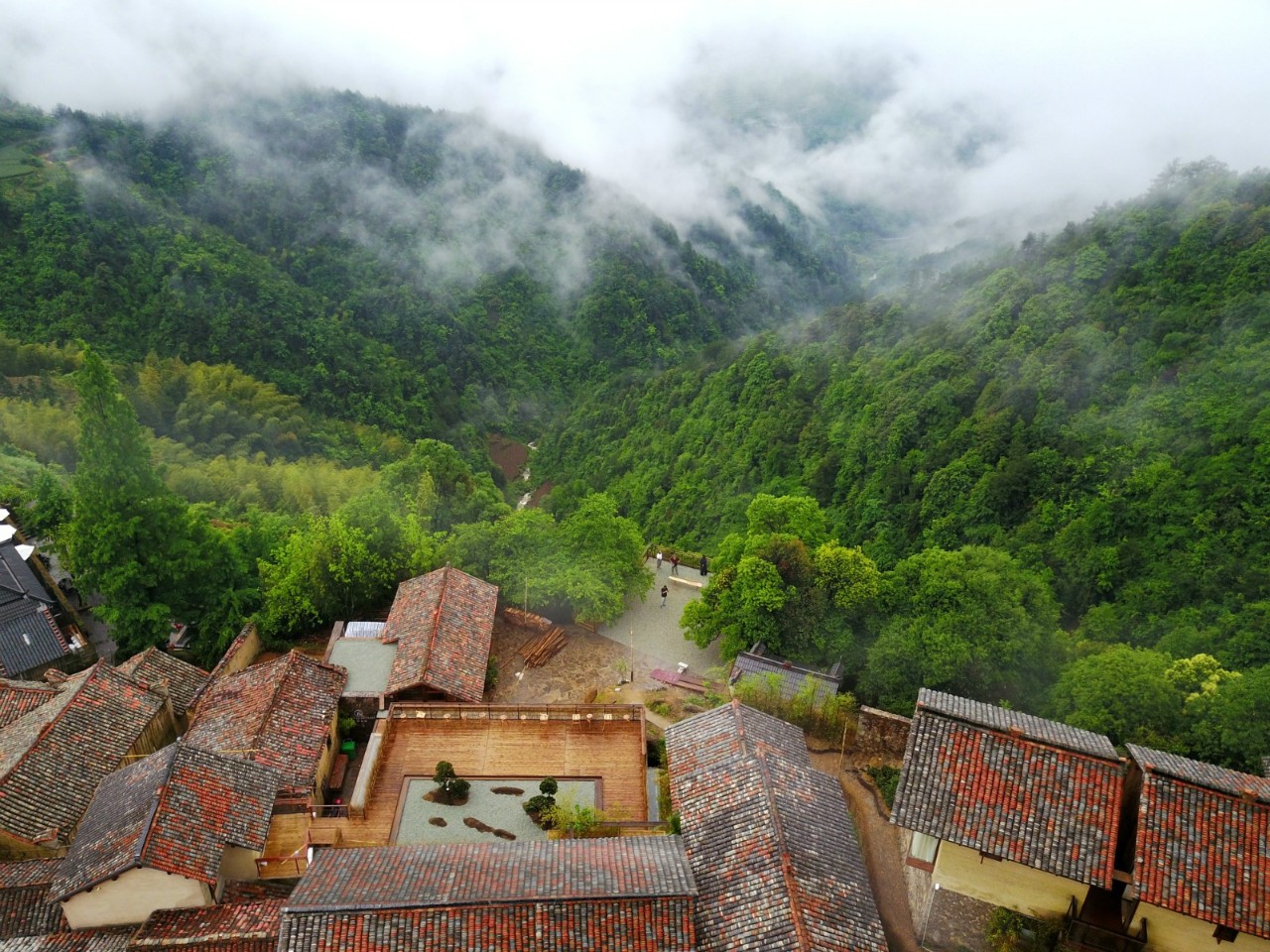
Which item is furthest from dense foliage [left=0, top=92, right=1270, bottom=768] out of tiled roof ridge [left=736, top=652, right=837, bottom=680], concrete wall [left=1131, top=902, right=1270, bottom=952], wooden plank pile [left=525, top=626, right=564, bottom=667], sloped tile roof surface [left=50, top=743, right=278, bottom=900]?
sloped tile roof surface [left=50, top=743, right=278, bottom=900]

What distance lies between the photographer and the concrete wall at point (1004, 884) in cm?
2028

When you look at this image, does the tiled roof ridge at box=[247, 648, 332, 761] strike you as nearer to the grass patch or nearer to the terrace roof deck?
the terrace roof deck

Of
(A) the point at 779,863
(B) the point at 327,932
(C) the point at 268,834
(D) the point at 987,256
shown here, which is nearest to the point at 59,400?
(C) the point at 268,834

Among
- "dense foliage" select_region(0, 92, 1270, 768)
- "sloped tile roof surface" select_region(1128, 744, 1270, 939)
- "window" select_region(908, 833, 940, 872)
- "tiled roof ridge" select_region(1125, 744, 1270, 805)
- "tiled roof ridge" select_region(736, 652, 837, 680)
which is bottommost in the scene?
"window" select_region(908, 833, 940, 872)

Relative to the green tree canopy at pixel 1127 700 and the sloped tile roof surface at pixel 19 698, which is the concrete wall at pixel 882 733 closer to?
the green tree canopy at pixel 1127 700

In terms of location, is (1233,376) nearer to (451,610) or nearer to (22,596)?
(451,610)

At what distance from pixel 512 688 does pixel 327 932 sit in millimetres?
16390

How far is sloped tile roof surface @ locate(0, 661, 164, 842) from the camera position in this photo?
2609 cm

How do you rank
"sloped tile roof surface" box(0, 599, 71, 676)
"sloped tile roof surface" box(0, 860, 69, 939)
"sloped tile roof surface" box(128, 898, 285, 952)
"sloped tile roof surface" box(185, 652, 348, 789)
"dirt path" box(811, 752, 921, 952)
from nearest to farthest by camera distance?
"sloped tile roof surface" box(128, 898, 285, 952)
"sloped tile roof surface" box(0, 860, 69, 939)
"dirt path" box(811, 752, 921, 952)
"sloped tile roof surface" box(185, 652, 348, 789)
"sloped tile roof surface" box(0, 599, 71, 676)

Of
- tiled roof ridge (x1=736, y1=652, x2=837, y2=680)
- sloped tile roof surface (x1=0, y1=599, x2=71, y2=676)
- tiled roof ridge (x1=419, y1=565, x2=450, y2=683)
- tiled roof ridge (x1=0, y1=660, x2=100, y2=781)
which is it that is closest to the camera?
tiled roof ridge (x1=0, y1=660, x2=100, y2=781)

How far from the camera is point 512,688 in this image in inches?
1373

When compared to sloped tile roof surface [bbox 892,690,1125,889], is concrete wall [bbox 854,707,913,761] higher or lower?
lower

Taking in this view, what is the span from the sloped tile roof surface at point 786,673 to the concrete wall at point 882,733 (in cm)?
282

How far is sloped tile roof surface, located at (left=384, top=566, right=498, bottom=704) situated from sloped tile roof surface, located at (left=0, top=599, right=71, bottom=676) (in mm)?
18969
